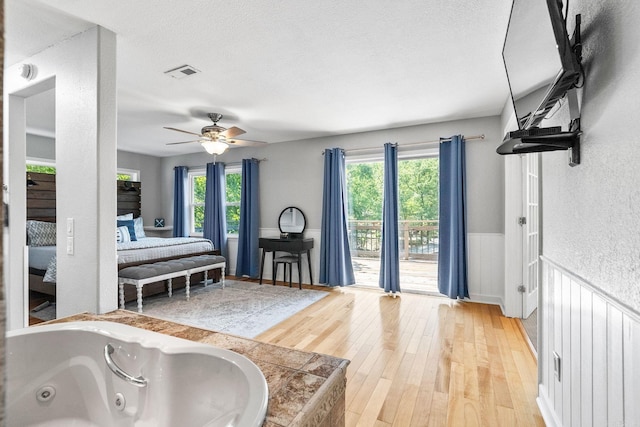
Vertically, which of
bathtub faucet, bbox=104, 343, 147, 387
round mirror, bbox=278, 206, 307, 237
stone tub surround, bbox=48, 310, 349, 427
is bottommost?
bathtub faucet, bbox=104, 343, 147, 387

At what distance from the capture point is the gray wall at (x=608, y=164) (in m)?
0.89

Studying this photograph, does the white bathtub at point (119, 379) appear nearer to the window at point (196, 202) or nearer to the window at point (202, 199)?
the window at point (202, 199)

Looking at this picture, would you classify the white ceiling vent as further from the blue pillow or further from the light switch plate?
the blue pillow

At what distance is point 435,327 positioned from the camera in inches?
119

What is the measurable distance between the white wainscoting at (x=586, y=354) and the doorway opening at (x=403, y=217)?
2.60 metres

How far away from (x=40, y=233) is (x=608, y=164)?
544cm

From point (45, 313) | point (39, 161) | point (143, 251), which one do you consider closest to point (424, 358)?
point (143, 251)

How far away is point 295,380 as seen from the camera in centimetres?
109

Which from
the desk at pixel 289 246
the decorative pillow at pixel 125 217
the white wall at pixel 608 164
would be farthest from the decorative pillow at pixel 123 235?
the white wall at pixel 608 164

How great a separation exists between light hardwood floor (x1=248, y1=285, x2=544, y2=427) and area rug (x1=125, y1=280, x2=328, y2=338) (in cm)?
22

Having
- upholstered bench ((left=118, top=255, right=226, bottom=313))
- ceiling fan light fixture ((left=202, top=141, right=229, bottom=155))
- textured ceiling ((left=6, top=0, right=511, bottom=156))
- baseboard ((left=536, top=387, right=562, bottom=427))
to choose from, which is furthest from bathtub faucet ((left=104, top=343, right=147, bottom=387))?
ceiling fan light fixture ((left=202, top=141, right=229, bottom=155))

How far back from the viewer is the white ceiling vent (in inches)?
96.7

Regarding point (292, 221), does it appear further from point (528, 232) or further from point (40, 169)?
point (40, 169)

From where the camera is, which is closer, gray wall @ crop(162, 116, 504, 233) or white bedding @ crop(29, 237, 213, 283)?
white bedding @ crop(29, 237, 213, 283)
